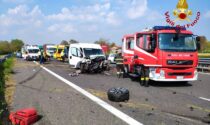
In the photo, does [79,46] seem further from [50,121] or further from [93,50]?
[50,121]

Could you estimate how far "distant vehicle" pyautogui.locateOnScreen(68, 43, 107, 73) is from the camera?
23.2m

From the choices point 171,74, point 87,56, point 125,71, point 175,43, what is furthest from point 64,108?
point 87,56

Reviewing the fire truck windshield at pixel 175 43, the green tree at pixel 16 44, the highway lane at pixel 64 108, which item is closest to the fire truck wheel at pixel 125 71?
the fire truck windshield at pixel 175 43

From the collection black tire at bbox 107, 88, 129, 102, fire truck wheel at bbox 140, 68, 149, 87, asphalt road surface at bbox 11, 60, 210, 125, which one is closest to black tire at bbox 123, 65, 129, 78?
fire truck wheel at bbox 140, 68, 149, 87

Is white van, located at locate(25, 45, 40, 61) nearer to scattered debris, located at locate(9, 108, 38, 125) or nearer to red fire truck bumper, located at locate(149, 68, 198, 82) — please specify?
red fire truck bumper, located at locate(149, 68, 198, 82)

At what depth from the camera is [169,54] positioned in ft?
47.4

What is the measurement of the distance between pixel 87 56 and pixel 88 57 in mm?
546

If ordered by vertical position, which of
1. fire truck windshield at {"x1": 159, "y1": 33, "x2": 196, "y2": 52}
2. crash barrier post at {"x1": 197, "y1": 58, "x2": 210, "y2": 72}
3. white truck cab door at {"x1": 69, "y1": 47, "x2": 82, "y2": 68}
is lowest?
crash barrier post at {"x1": 197, "y1": 58, "x2": 210, "y2": 72}

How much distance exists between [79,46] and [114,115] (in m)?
18.5

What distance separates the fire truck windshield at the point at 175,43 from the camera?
14.6 m

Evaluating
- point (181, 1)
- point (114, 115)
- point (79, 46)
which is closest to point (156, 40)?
point (114, 115)

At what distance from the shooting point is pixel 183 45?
14820 millimetres

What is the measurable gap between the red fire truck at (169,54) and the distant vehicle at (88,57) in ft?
26.1

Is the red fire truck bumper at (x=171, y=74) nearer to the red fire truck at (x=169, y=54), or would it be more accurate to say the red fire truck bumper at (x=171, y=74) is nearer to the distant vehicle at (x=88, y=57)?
the red fire truck at (x=169, y=54)
